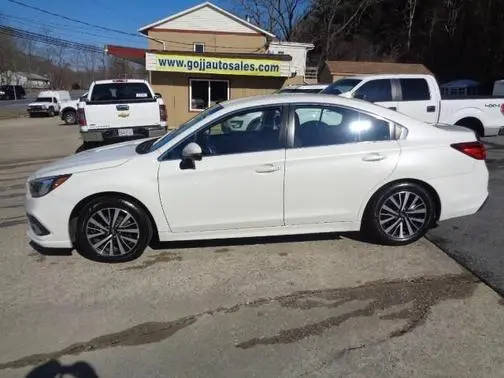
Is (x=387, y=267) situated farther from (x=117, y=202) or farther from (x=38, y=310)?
(x=38, y=310)

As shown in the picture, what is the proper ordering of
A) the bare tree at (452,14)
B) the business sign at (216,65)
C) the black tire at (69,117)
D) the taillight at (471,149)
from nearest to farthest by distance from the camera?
the taillight at (471,149) → the business sign at (216,65) → the black tire at (69,117) → the bare tree at (452,14)

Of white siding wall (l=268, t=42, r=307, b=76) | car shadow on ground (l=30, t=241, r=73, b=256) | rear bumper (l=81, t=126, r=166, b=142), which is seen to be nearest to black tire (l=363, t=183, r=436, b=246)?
car shadow on ground (l=30, t=241, r=73, b=256)

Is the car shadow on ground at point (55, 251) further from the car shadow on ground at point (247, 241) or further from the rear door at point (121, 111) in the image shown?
the rear door at point (121, 111)

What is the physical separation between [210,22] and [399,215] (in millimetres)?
29442

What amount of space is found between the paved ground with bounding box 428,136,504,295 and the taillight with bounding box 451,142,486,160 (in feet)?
3.00

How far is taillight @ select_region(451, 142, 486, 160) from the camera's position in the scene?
509cm

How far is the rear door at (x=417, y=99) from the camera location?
36.8 ft

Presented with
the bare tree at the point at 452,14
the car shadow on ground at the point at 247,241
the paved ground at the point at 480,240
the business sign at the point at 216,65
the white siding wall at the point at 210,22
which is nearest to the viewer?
the paved ground at the point at 480,240

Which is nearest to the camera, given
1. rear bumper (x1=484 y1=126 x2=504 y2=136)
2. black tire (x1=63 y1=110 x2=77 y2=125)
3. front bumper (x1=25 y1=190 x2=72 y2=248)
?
front bumper (x1=25 y1=190 x2=72 y2=248)

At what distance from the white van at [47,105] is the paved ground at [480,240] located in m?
35.0

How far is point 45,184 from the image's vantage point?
4656 mm

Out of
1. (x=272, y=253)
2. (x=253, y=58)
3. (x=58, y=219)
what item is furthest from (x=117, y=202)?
(x=253, y=58)

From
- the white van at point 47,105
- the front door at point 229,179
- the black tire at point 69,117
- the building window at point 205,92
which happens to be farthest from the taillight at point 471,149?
the white van at point 47,105

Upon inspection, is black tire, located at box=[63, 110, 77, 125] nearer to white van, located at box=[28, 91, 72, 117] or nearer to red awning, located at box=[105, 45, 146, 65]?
red awning, located at box=[105, 45, 146, 65]
